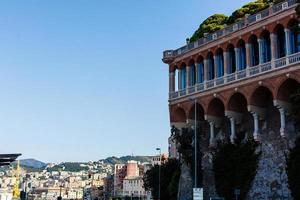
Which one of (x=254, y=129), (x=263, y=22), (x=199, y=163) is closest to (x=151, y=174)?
Answer: (x=199, y=163)

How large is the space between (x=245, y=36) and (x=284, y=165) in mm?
14640

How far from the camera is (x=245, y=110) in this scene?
5409cm

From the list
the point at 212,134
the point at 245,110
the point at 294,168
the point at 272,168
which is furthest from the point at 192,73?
the point at 294,168

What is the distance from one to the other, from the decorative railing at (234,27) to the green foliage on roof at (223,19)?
3.72 metres

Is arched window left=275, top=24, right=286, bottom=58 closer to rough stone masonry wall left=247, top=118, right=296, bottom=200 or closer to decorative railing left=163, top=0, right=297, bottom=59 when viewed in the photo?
decorative railing left=163, top=0, right=297, bottom=59

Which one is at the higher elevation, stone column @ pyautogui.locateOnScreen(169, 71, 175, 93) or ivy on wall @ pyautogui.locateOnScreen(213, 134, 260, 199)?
stone column @ pyautogui.locateOnScreen(169, 71, 175, 93)

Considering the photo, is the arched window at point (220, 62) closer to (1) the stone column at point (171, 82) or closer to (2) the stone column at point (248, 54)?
(2) the stone column at point (248, 54)

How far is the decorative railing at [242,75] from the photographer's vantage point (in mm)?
46631

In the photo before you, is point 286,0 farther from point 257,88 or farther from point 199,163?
point 199,163

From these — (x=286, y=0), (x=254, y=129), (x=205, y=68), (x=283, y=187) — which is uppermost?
(x=286, y=0)

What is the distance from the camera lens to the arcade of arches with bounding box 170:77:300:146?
156 feet

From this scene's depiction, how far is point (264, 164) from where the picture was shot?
48.7 meters

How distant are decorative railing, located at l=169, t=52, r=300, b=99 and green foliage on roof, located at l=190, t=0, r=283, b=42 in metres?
8.57

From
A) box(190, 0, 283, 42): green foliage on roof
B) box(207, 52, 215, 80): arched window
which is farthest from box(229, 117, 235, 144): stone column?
box(190, 0, 283, 42): green foliage on roof
